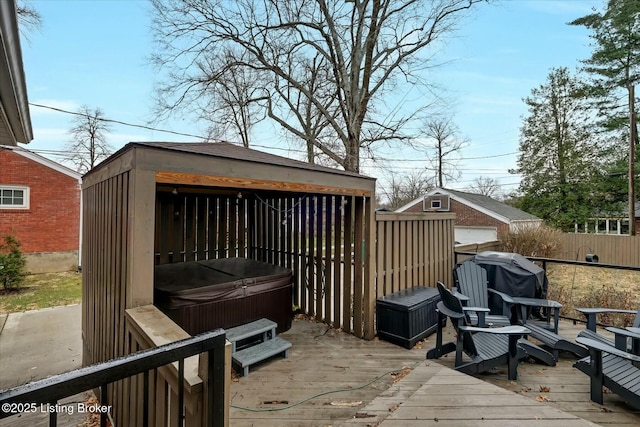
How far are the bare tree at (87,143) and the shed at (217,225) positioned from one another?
1257 centimetres

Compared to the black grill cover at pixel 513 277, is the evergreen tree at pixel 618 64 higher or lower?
higher

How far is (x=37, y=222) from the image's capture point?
984cm

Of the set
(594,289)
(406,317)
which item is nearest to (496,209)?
(594,289)

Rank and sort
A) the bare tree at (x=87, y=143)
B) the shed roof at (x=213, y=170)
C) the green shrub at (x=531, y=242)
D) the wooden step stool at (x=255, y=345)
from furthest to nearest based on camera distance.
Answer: the bare tree at (x=87, y=143), the green shrub at (x=531, y=242), the wooden step stool at (x=255, y=345), the shed roof at (x=213, y=170)

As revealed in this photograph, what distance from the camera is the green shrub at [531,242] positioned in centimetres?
816

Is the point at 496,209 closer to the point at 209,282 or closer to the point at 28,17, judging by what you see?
the point at 209,282

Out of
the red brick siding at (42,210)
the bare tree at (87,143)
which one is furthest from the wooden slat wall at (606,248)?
the bare tree at (87,143)

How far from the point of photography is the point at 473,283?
4016 mm

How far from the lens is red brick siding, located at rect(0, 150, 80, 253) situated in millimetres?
9477

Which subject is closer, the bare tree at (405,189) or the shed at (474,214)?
the shed at (474,214)

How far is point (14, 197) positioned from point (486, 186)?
33119 millimetres

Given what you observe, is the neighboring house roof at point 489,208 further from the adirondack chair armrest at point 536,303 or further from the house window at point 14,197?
the house window at point 14,197

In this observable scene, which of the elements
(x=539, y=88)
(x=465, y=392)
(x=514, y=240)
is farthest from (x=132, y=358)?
(x=539, y=88)

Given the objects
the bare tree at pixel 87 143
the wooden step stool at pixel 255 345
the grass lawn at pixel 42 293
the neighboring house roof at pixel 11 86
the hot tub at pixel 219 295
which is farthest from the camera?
the bare tree at pixel 87 143
